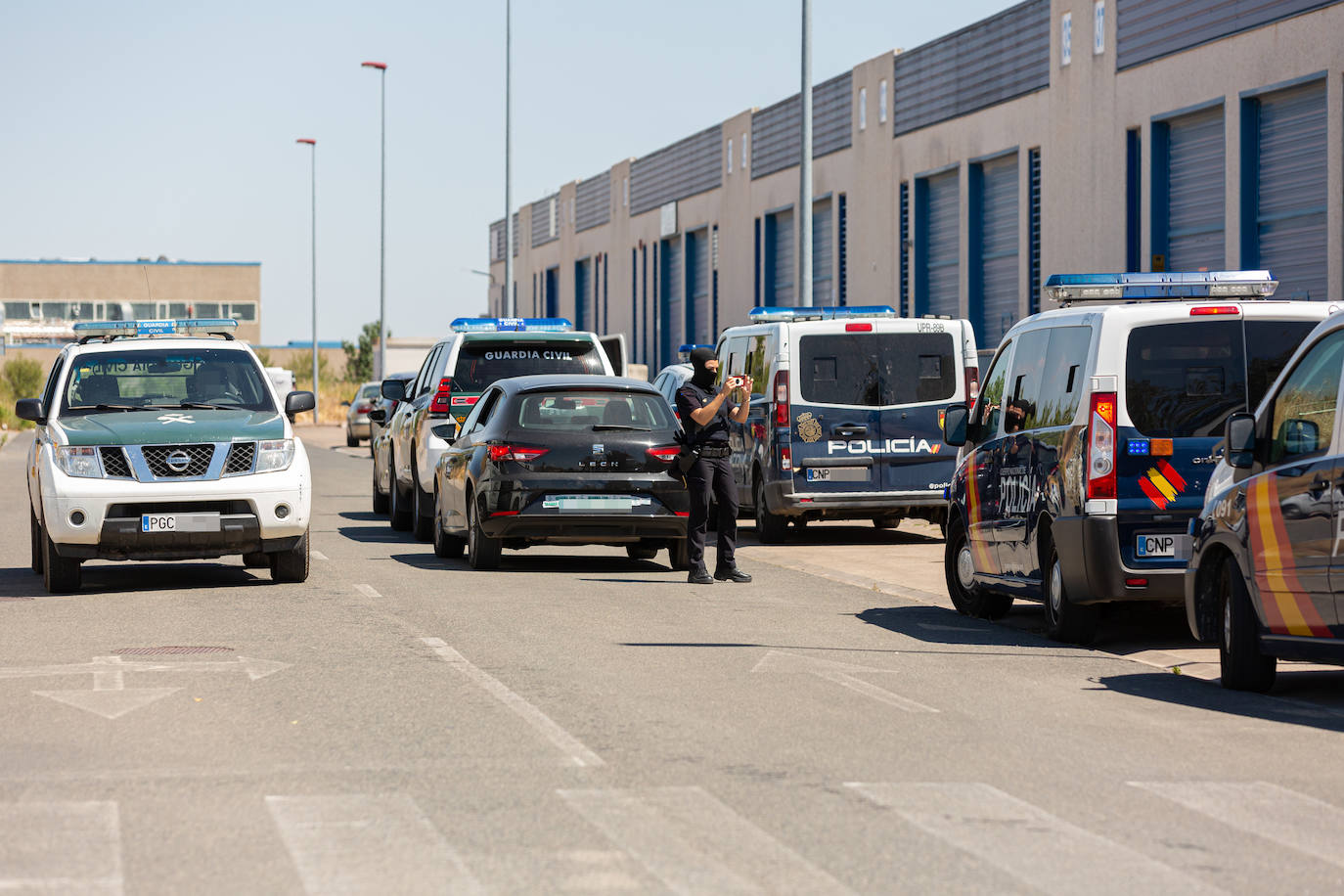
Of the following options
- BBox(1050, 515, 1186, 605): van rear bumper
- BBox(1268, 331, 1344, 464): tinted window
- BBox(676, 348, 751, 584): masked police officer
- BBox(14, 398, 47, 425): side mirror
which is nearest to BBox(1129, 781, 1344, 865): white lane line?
BBox(1268, 331, 1344, 464): tinted window

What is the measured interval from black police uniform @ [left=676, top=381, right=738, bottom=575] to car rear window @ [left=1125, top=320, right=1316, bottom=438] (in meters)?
4.43

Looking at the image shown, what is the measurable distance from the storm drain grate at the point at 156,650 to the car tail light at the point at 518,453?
519cm

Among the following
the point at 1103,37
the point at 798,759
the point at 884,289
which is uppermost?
the point at 1103,37

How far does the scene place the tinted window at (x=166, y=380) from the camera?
50.3 feet

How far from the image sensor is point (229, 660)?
34.8ft

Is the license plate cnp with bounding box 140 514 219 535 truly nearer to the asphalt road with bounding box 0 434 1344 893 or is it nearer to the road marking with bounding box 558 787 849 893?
the asphalt road with bounding box 0 434 1344 893

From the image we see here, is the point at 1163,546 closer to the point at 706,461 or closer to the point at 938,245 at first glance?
the point at 706,461

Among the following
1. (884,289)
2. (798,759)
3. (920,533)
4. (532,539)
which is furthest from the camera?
(884,289)

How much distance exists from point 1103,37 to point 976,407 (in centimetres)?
2131

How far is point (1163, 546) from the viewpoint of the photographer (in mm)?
11430

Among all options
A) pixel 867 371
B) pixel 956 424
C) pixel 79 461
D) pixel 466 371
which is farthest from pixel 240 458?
pixel 867 371

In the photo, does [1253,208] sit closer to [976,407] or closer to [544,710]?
[976,407]

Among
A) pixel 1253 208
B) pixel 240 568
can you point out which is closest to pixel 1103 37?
pixel 1253 208

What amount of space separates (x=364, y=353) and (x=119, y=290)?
2888 centimetres
